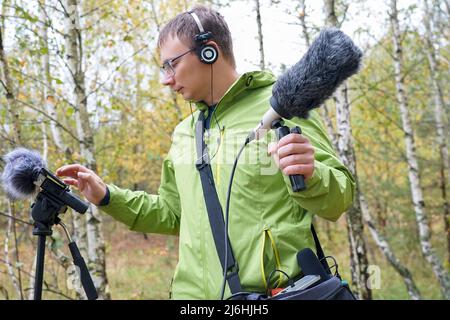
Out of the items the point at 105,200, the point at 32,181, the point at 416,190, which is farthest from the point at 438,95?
the point at 32,181

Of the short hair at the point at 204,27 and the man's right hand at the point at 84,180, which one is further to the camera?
the man's right hand at the point at 84,180

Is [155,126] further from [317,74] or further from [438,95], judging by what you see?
[317,74]

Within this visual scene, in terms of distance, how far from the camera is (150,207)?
234 centimetres

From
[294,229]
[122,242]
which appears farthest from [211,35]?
[122,242]

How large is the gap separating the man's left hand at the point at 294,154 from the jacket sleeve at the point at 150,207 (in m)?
1.04

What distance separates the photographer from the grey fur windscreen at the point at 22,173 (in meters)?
1.86

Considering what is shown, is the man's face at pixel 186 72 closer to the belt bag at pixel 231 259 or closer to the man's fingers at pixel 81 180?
the belt bag at pixel 231 259

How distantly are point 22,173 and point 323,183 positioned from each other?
1.22m

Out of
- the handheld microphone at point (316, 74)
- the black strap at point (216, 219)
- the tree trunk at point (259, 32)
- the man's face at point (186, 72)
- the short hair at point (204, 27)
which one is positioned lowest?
the black strap at point (216, 219)

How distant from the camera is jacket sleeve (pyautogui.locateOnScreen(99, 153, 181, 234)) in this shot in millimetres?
2265

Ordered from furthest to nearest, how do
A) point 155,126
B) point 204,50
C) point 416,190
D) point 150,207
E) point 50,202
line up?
point 155,126 → point 416,190 → point 150,207 → point 204,50 → point 50,202

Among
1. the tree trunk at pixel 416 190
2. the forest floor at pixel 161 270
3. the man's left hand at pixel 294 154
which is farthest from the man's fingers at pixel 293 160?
the forest floor at pixel 161 270

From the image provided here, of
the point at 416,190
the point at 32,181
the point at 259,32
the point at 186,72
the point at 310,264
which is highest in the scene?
the point at 259,32

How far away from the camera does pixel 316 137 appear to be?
184cm
